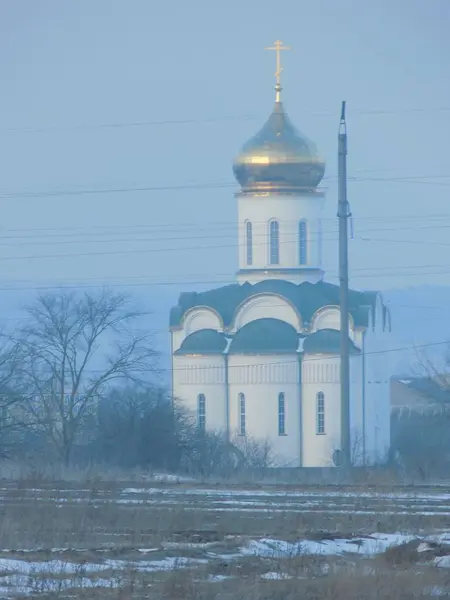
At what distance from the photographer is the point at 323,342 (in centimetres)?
5316

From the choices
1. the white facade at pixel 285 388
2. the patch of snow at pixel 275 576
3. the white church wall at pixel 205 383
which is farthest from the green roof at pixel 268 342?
the patch of snow at pixel 275 576

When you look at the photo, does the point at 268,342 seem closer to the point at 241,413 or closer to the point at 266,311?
the point at 266,311

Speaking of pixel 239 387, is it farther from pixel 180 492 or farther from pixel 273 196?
pixel 180 492

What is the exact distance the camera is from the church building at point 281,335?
174 feet

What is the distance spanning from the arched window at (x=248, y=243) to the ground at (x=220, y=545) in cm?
3530

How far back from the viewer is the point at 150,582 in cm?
1201

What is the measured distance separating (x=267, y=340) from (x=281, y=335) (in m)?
0.45

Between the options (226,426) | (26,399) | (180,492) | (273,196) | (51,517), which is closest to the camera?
(51,517)

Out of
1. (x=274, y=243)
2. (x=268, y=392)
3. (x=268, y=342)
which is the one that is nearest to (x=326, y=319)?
(x=268, y=342)

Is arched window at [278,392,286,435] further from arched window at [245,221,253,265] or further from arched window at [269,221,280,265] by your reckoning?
arched window at [245,221,253,265]

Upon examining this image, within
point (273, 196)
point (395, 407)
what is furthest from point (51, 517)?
point (395, 407)

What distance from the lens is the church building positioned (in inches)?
2084

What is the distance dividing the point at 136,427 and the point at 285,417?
668 inches

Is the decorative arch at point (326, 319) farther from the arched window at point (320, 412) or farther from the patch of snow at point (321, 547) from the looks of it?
the patch of snow at point (321, 547)
